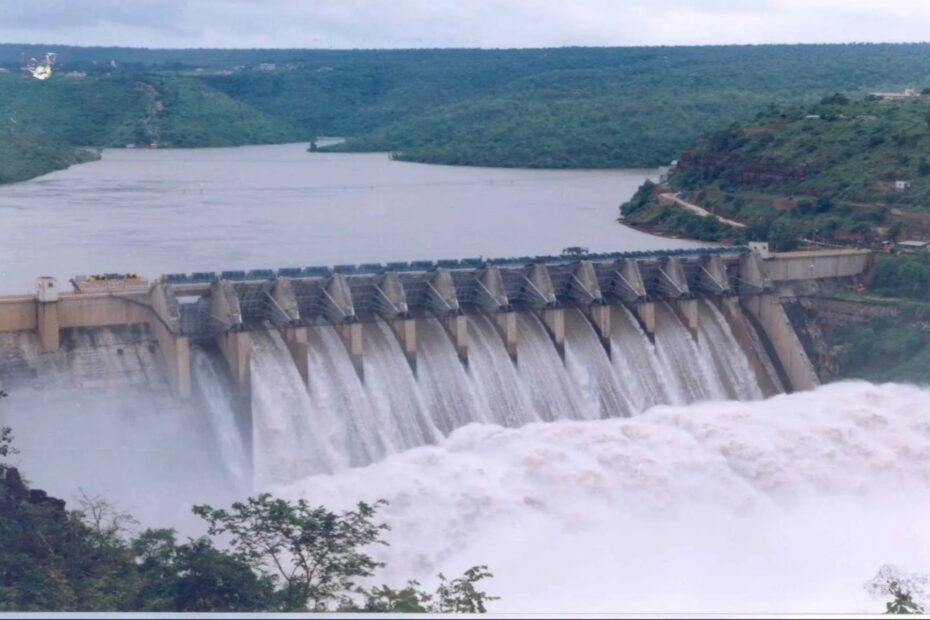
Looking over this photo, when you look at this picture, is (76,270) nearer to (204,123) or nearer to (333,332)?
(333,332)

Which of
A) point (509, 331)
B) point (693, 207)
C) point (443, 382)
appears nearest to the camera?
point (443, 382)

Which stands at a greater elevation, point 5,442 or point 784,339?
point 784,339

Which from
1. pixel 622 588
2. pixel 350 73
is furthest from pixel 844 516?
pixel 350 73

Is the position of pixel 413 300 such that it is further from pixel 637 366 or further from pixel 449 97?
pixel 449 97

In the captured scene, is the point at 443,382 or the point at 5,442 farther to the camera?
the point at 443,382

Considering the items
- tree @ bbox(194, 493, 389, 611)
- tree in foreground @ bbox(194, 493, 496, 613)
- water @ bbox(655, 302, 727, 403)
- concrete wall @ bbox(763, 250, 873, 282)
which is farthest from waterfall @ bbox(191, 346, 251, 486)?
concrete wall @ bbox(763, 250, 873, 282)

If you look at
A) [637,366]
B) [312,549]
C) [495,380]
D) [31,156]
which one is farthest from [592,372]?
[31,156]

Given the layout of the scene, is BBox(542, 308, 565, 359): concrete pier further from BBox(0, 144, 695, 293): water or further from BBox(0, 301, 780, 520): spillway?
BBox(0, 144, 695, 293): water
